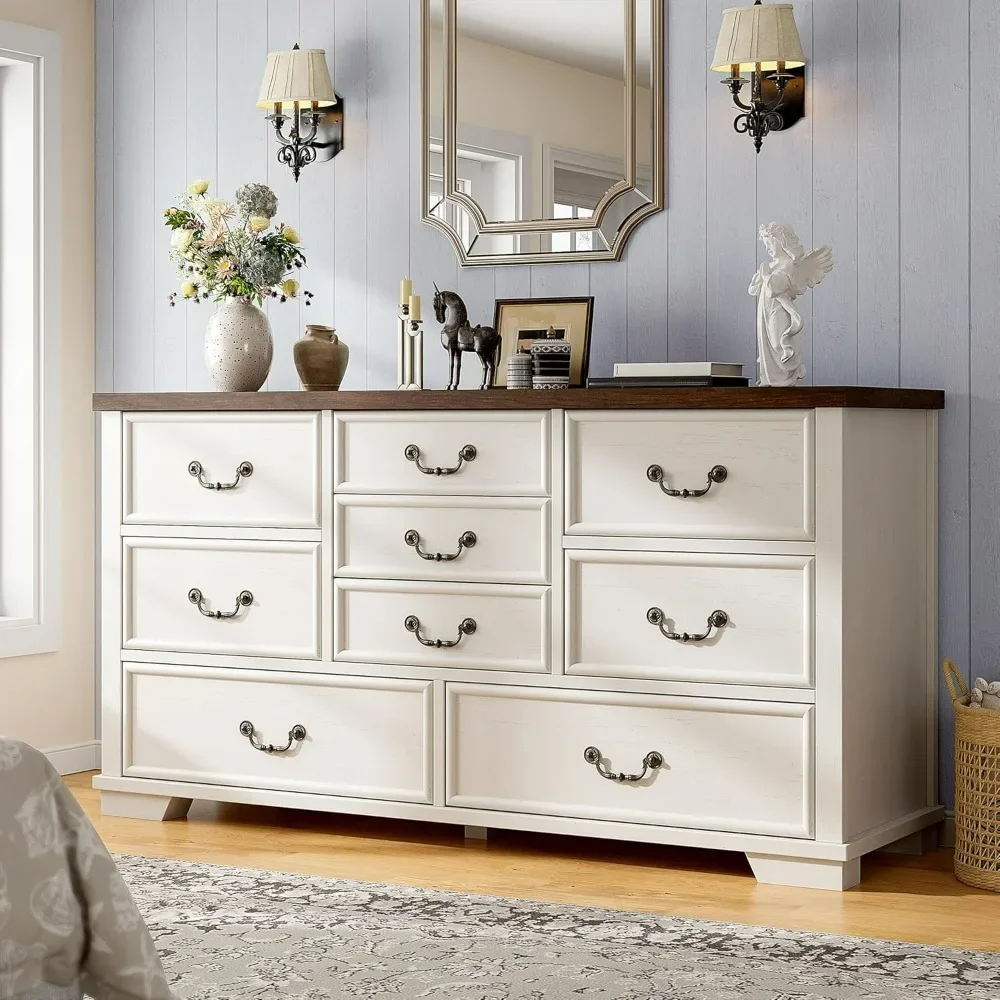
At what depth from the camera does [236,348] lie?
3.86 metres

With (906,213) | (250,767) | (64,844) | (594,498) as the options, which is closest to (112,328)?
(250,767)

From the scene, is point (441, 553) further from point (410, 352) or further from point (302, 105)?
point (302, 105)

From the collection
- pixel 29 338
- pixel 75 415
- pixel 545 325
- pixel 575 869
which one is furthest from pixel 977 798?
pixel 29 338

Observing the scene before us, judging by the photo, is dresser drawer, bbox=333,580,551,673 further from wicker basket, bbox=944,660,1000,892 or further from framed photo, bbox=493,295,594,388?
wicker basket, bbox=944,660,1000,892

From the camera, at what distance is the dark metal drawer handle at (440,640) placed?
3436 millimetres

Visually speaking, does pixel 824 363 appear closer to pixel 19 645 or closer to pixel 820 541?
pixel 820 541

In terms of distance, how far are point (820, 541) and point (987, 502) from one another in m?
0.57

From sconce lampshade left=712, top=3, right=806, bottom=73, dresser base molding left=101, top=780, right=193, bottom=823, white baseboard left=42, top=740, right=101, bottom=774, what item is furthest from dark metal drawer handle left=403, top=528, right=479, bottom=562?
white baseboard left=42, top=740, right=101, bottom=774

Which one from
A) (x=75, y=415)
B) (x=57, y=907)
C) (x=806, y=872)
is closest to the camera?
(x=57, y=907)

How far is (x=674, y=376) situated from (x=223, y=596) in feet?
3.81

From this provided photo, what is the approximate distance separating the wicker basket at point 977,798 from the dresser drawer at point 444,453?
0.99 metres

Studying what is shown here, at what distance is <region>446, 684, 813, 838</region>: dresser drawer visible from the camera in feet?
10.4

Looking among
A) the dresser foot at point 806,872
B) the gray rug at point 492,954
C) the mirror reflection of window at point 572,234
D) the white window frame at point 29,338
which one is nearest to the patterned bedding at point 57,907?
the gray rug at point 492,954

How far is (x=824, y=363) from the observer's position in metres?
3.64
